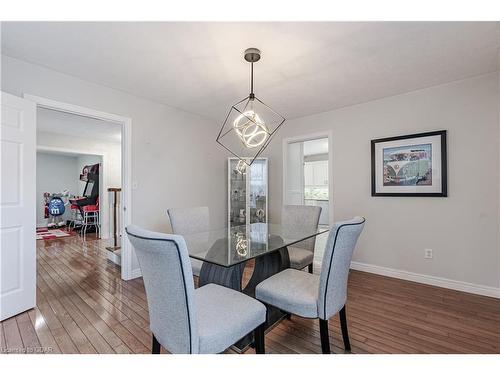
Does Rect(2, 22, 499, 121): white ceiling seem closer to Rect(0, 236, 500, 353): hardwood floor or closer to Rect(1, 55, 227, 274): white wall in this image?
Rect(1, 55, 227, 274): white wall

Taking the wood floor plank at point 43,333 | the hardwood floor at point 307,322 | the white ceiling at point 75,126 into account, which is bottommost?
the hardwood floor at point 307,322

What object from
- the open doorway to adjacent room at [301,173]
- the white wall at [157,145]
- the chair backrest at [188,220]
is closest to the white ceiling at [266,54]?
the white wall at [157,145]

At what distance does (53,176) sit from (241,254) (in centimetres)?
846

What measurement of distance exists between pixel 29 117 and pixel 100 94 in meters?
0.77

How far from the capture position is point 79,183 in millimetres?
8047

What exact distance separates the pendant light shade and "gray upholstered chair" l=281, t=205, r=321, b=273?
2.66ft

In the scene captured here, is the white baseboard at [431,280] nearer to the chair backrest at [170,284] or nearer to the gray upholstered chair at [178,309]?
the gray upholstered chair at [178,309]

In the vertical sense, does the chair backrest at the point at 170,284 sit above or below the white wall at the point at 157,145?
below

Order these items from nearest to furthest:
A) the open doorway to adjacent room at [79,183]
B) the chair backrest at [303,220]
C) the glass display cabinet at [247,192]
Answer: the chair backrest at [303,220] → the glass display cabinet at [247,192] → the open doorway to adjacent room at [79,183]

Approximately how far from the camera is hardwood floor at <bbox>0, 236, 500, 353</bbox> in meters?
1.72

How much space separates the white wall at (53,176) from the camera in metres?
7.23

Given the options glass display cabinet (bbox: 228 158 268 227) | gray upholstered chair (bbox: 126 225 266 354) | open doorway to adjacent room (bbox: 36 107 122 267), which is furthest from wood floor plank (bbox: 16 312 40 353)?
glass display cabinet (bbox: 228 158 268 227)

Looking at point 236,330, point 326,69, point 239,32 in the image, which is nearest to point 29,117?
point 239,32

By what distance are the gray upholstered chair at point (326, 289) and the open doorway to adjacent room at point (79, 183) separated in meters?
2.99
